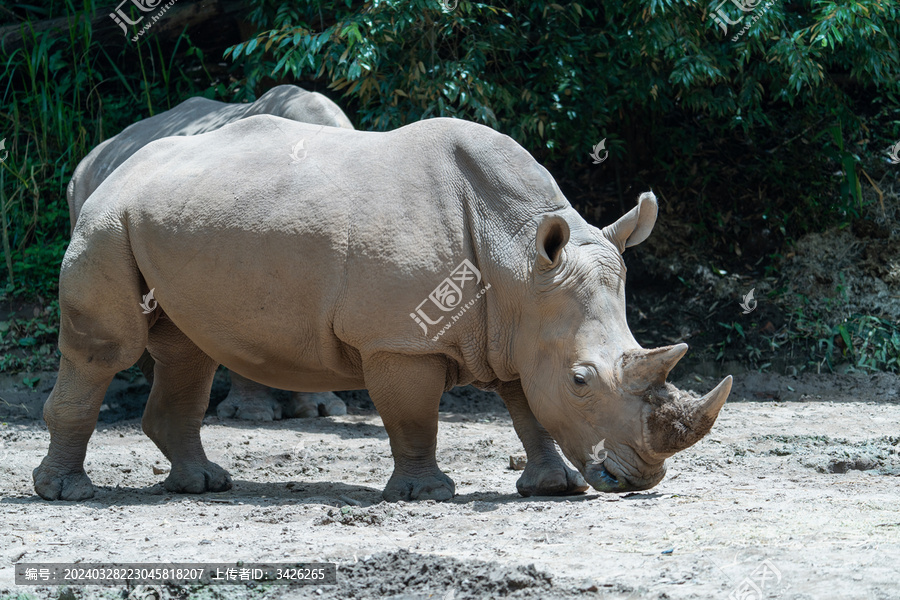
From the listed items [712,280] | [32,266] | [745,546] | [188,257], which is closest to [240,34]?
[32,266]

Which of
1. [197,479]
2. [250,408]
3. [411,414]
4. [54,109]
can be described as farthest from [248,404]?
[54,109]

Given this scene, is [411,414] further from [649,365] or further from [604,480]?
[649,365]

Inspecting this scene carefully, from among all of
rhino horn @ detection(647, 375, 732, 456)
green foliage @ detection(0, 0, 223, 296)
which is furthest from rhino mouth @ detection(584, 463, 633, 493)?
green foliage @ detection(0, 0, 223, 296)

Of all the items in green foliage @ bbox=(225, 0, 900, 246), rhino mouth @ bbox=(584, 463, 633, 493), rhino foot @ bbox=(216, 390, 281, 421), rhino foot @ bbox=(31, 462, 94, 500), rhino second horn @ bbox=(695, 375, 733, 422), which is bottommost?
rhino foot @ bbox=(216, 390, 281, 421)

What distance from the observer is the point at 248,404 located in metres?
8.59

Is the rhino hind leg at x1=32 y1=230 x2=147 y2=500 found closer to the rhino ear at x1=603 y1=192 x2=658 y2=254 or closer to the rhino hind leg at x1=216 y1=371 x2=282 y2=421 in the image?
the rhino ear at x1=603 y1=192 x2=658 y2=254

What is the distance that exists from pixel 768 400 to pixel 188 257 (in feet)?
18.3

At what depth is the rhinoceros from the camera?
15.6 feet

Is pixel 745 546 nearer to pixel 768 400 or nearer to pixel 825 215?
pixel 768 400

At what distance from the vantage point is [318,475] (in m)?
6.46

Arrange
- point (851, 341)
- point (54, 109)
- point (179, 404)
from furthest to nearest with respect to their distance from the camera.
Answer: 1. point (54, 109)
2. point (851, 341)
3. point (179, 404)

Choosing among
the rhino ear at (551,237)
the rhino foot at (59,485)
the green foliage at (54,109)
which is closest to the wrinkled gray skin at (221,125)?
the green foliage at (54,109)

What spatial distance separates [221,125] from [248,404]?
2303 mm

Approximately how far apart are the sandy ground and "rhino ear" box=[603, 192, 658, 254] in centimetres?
127
